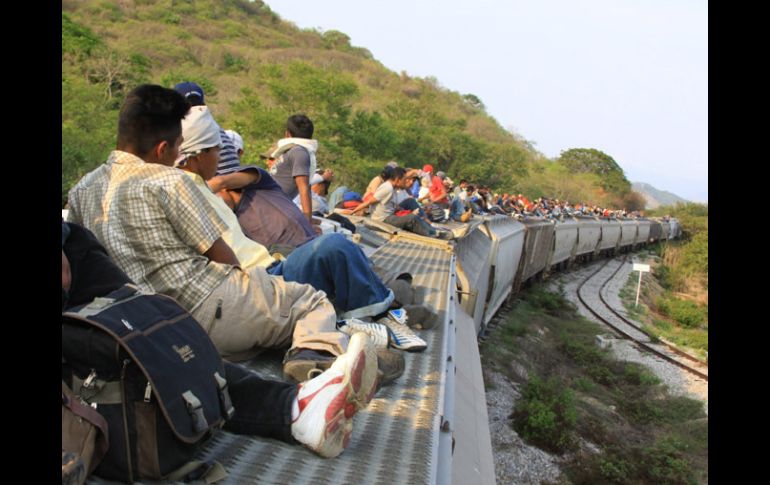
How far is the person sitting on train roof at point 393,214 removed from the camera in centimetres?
856

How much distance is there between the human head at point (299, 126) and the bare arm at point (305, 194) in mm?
351

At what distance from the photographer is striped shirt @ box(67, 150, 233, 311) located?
2.53 m

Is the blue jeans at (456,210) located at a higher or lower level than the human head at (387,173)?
lower

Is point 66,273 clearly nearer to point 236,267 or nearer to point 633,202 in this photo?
point 236,267

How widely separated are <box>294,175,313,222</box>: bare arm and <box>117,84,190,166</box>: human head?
7.15 ft

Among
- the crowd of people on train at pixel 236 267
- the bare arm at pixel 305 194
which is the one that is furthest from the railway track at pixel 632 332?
the crowd of people on train at pixel 236 267

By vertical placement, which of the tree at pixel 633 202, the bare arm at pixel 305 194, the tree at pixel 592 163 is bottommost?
the bare arm at pixel 305 194

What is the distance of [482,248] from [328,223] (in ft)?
16.1

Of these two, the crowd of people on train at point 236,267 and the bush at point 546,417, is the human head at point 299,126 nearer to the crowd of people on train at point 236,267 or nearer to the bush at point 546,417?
the crowd of people on train at point 236,267

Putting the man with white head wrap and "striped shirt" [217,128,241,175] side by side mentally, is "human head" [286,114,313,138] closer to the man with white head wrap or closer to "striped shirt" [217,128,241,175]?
"striped shirt" [217,128,241,175]

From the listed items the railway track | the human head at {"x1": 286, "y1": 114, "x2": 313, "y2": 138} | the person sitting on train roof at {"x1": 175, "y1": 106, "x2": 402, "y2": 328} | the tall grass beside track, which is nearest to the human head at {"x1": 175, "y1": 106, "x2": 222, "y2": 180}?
the person sitting on train roof at {"x1": 175, "y1": 106, "x2": 402, "y2": 328}

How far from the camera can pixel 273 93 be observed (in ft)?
79.4

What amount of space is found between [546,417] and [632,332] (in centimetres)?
791
